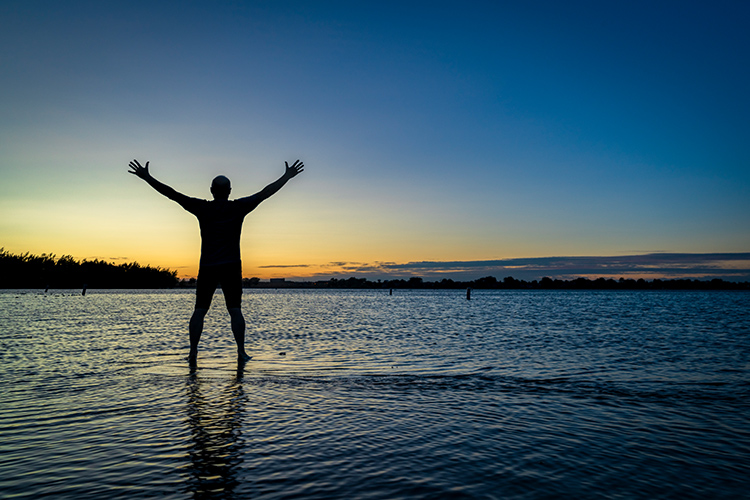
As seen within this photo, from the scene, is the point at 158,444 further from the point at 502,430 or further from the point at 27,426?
the point at 502,430

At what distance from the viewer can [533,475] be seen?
3.37m

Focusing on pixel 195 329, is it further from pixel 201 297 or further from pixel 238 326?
pixel 238 326

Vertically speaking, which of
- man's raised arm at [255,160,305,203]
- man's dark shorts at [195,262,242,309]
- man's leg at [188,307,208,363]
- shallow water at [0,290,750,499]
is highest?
man's raised arm at [255,160,305,203]

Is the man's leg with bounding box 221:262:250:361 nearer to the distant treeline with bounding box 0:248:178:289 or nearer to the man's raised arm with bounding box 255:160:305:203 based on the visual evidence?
the man's raised arm with bounding box 255:160:305:203

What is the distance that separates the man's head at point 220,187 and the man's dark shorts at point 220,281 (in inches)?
46.9

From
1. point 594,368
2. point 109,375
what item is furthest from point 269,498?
point 594,368

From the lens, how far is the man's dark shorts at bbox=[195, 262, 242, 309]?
808 centimetres

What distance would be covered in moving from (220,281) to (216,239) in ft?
2.28

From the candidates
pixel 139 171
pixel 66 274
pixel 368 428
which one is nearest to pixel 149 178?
pixel 139 171

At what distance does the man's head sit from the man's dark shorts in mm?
1192

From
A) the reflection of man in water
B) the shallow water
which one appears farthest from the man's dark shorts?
the shallow water

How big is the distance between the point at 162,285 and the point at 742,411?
213233 millimetres

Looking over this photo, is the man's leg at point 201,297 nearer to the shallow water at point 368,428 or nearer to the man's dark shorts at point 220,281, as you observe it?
the man's dark shorts at point 220,281

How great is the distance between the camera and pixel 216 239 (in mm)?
8141
